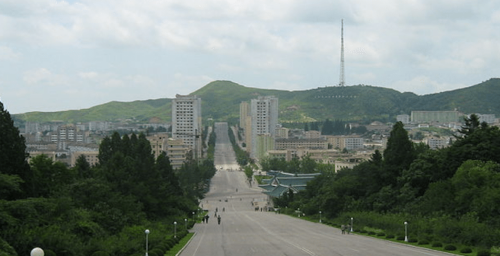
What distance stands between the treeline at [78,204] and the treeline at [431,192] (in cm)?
1504

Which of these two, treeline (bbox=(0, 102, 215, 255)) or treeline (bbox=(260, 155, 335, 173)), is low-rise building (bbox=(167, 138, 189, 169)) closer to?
treeline (bbox=(260, 155, 335, 173))

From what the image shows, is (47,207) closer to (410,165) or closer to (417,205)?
(417,205)

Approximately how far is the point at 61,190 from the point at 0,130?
741 cm

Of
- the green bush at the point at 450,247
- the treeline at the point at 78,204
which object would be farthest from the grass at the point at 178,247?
the green bush at the point at 450,247

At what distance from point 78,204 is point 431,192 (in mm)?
24418

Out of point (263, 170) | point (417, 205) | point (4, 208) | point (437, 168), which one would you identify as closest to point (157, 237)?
point (4, 208)

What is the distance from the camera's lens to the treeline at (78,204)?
2459cm

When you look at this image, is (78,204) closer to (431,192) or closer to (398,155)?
(431,192)

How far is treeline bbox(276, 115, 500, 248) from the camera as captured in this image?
3799 cm

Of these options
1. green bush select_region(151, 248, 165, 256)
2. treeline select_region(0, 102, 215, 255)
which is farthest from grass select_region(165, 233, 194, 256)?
green bush select_region(151, 248, 165, 256)

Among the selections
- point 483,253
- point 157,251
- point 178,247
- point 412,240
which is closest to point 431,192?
point 412,240

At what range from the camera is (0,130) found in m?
31.8

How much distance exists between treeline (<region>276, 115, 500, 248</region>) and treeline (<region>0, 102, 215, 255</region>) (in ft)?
49.4

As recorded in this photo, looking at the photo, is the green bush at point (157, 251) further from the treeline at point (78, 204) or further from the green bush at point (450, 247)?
the green bush at point (450, 247)
